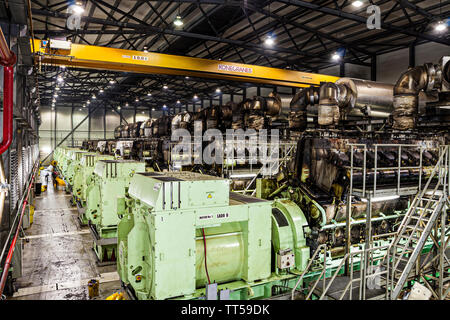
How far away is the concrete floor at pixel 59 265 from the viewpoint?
6.35 m

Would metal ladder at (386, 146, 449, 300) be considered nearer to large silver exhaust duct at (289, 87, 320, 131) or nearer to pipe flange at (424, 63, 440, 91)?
pipe flange at (424, 63, 440, 91)

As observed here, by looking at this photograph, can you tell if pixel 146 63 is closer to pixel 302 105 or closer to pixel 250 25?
pixel 250 25

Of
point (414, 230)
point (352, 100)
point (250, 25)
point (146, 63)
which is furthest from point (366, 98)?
point (146, 63)

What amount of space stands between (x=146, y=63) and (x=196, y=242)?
855 cm

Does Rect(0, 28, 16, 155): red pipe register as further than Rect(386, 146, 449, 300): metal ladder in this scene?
No

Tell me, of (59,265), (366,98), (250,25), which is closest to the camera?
(59,265)

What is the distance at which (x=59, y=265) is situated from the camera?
769 cm

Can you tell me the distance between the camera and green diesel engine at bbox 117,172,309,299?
4.16 metres

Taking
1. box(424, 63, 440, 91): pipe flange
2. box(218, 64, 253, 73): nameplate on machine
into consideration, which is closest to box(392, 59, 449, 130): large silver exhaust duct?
box(424, 63, 440, 91): pipe flange

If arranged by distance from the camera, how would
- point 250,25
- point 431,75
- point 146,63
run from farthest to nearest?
point 250,25
point 146,63
point 431,75

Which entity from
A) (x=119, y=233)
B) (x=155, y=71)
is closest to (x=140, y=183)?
(x=119, y=233)

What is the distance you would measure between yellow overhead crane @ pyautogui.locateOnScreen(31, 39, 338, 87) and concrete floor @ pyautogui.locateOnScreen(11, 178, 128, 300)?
5346 millimetres
